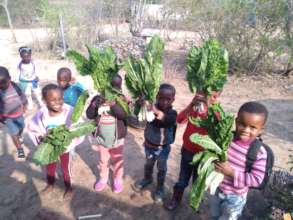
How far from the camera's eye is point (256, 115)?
193 cm

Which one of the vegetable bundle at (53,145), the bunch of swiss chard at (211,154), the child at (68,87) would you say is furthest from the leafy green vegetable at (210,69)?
the child at (68,87)

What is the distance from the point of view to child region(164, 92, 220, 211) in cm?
246

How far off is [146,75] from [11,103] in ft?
7.84

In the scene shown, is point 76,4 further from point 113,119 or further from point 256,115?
point 256,115

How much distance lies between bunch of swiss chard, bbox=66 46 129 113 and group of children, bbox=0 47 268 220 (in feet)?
0.53

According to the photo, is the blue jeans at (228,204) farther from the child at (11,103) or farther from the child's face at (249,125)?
the child at (11,103)

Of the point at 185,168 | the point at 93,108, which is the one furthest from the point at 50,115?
the point at 185,168

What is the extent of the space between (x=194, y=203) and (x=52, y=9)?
426 inches

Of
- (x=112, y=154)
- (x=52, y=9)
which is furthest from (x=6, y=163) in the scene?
(x=52, y=9)

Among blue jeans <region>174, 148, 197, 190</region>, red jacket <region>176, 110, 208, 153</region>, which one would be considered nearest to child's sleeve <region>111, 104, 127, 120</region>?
red jacket <region>176, 110, 208, 153</region>

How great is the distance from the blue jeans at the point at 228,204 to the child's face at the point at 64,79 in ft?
8.07

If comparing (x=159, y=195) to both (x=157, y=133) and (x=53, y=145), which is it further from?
(x=53, y=145)

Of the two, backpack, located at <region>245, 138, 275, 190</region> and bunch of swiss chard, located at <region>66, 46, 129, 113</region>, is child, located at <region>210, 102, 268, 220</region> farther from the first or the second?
bunch of swiss chard, located at <region>66, 46, 129, 113</region>

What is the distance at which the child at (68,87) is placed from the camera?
374 cm
